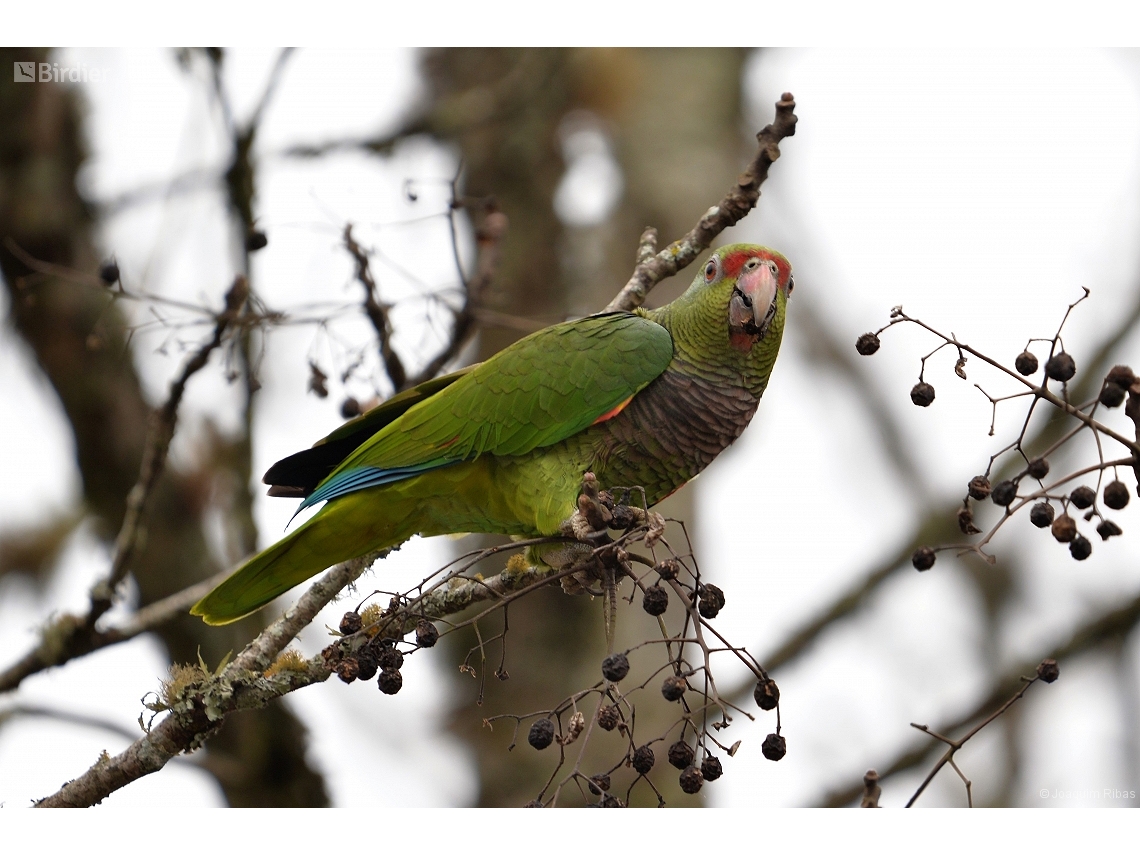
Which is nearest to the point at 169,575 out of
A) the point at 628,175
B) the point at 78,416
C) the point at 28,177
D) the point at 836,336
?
the point at 78,416

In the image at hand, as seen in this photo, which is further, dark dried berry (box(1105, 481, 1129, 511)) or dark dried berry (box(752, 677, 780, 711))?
dark dried berry (box(752, 677, 780, 711))

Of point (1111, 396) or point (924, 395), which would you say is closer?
point (1111, 396)

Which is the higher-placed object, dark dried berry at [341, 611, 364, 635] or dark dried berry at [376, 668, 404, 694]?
dark dried berry at [341, 611, 364, 635]

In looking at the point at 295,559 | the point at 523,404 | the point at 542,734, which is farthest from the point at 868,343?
the point at 295,559

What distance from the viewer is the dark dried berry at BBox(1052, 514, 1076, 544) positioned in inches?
93.8

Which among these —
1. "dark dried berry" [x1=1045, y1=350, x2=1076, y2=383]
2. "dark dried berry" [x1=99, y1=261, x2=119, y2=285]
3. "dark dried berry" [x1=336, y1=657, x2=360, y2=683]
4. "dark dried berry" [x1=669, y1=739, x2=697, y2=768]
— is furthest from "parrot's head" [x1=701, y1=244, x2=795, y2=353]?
"dark dried berry" [x1=99, y1=261, x2=119, y2=285]

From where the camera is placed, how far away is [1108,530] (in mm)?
2348

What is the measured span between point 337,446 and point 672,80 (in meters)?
5.34

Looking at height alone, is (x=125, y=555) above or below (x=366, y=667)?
above

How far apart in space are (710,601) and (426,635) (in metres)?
0.84

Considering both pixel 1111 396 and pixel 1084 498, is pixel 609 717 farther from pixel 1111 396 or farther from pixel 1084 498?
pixel 1111 396

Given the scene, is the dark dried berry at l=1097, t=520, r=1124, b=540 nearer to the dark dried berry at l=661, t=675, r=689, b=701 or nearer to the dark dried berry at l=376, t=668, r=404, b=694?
the dark dried berry at l=661, t=675, r=689, b=701

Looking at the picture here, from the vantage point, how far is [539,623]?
7.13 metres

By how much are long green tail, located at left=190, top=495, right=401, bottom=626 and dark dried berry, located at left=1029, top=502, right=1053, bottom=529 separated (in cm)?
238
